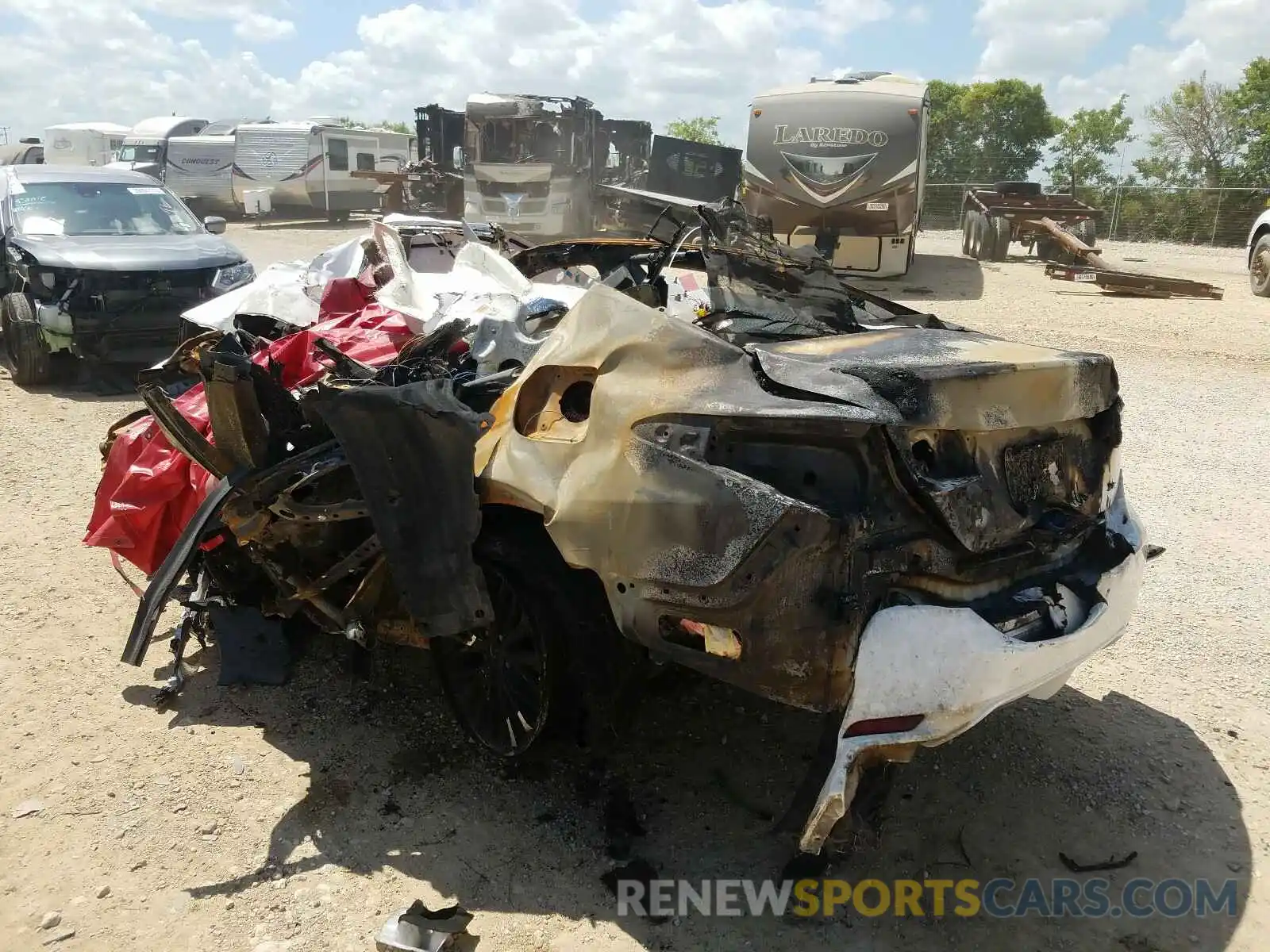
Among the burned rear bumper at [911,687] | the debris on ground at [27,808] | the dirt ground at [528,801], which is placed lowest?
the debris on ground at [27,808]

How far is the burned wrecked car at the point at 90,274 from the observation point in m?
8.30

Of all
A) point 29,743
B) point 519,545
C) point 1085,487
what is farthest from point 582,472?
point 29,743

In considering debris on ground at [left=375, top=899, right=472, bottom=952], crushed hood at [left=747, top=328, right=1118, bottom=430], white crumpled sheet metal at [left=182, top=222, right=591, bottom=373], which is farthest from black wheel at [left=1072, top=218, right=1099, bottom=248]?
debris on ground at [left=375, top=899, right=472, bottom=952]

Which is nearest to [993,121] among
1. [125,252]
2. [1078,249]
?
[1078,249]

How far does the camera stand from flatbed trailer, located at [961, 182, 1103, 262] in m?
19.2

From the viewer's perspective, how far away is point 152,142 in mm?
25844

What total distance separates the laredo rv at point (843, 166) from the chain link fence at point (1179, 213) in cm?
1130

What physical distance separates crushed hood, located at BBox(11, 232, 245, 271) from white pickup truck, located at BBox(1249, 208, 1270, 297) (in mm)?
14039

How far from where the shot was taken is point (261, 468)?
330 cm

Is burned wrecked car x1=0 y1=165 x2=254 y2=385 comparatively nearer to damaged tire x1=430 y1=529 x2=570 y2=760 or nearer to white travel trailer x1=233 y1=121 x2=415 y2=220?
damaged tire x1=430 y1=529 x2=570 y2=760

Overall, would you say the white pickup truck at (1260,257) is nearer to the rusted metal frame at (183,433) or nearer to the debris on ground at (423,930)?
the rusted metal frame at (183,433)

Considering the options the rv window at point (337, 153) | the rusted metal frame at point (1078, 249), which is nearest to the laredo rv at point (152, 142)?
the rv window at point (337, 153)

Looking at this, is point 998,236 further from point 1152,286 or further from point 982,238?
point 1152,286

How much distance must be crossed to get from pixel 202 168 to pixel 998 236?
20186 millimetres
